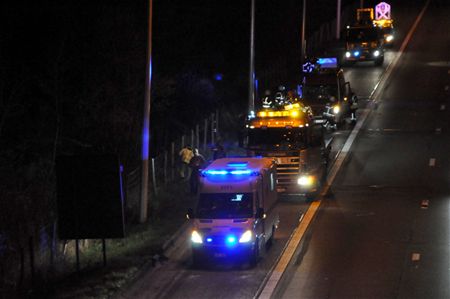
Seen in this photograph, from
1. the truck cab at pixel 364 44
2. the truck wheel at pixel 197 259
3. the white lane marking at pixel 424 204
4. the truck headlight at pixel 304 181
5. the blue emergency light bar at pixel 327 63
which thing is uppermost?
the truck cab at pixel 364 44

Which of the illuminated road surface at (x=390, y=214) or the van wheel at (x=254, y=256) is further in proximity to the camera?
the van wheel at (x=254, y=256)

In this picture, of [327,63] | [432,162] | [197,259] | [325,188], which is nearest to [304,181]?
[325,188]

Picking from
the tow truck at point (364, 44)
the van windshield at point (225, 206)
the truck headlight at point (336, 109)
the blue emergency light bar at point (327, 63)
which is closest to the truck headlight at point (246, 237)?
the van windshield at point (225, 206)

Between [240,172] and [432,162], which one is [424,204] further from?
[240,172]

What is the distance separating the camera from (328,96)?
1672 inches

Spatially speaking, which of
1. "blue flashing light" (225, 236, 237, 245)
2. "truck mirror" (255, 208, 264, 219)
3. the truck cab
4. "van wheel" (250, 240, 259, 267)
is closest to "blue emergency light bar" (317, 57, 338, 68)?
the truck cab

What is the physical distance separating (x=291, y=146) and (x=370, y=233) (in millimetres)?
5594

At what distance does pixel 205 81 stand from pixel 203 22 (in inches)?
508

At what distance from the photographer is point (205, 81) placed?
54469mm

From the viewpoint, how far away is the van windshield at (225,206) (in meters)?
21.3

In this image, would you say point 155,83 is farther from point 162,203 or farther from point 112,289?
point 112,289

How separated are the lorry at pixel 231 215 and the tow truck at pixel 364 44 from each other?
38.0 m

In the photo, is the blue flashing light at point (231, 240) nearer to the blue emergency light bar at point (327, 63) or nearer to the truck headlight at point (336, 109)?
the truck headlight at point (336, 109)

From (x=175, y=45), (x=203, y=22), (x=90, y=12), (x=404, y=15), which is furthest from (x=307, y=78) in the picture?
(x=404, y=15)
